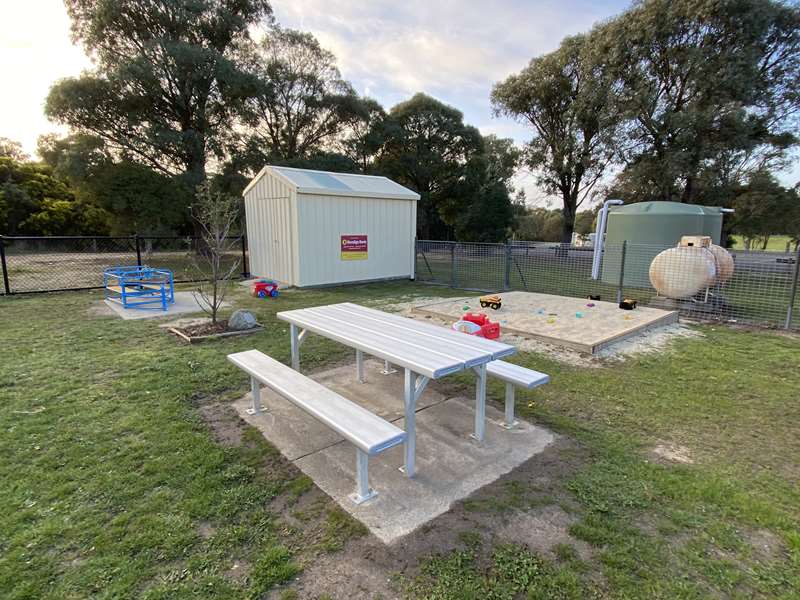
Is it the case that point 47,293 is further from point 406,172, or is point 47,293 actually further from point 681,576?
point 406,172

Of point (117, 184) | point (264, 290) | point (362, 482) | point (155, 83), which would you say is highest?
point (155, 83)

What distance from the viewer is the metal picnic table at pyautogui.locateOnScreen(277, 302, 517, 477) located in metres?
2.42

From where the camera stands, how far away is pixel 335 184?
1045cm

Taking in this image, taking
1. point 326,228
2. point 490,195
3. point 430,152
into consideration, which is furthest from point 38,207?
point 490,195

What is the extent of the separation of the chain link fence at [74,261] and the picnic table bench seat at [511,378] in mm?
6192

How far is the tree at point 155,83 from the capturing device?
15.3 meters

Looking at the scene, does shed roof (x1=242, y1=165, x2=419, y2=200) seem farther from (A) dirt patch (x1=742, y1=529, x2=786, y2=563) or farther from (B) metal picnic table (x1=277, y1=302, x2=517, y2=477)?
(A) dirt patch (x1=742, y1=529, x2=786, y2=563)

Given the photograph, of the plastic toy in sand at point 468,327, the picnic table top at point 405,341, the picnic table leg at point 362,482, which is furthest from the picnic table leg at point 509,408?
the plastic toy in sand at point 468,327

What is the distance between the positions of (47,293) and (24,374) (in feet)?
21.2

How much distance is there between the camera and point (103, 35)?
16.5 metres

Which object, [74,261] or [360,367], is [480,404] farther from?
[74,261]

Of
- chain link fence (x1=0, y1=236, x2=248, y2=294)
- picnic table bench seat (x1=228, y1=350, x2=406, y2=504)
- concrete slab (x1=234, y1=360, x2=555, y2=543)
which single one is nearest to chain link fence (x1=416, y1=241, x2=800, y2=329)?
concrete slab (x1=234, y1=360, x2=555, y2=543)

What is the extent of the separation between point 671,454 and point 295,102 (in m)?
23.6

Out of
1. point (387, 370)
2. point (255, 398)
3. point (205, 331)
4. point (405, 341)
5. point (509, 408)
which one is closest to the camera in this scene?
point (405, 341)
